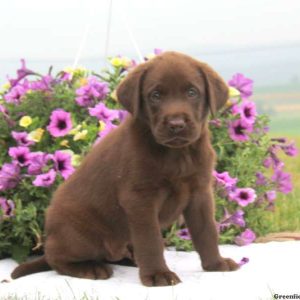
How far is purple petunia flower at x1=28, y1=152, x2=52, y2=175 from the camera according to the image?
5324 millimetres

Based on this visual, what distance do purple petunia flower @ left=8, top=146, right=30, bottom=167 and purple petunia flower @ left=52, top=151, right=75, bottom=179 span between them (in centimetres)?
24

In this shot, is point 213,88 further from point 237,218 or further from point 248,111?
point 248,111

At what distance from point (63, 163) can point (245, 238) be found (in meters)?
1.58

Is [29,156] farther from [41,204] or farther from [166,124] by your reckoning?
[166,124]

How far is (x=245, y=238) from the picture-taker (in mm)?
5668

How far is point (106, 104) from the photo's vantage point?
6.05 meters

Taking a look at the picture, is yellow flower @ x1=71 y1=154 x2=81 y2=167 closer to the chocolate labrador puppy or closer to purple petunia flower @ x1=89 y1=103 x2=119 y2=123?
purple petunia flower @ x1=89 y1=103 x2=119 y2=123

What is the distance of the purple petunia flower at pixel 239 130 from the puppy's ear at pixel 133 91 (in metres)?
1.96

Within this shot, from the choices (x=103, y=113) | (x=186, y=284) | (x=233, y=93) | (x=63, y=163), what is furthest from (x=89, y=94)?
(x=186, y=284)

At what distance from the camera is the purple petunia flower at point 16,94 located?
20.0 ft

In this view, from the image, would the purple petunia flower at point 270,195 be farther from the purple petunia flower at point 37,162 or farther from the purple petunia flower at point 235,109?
the purple petunia flower at point 37,162

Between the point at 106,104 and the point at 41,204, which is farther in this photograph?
the point at 106,104

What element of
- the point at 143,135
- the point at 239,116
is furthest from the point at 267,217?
the point at 143,135

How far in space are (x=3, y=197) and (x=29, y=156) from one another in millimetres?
384
